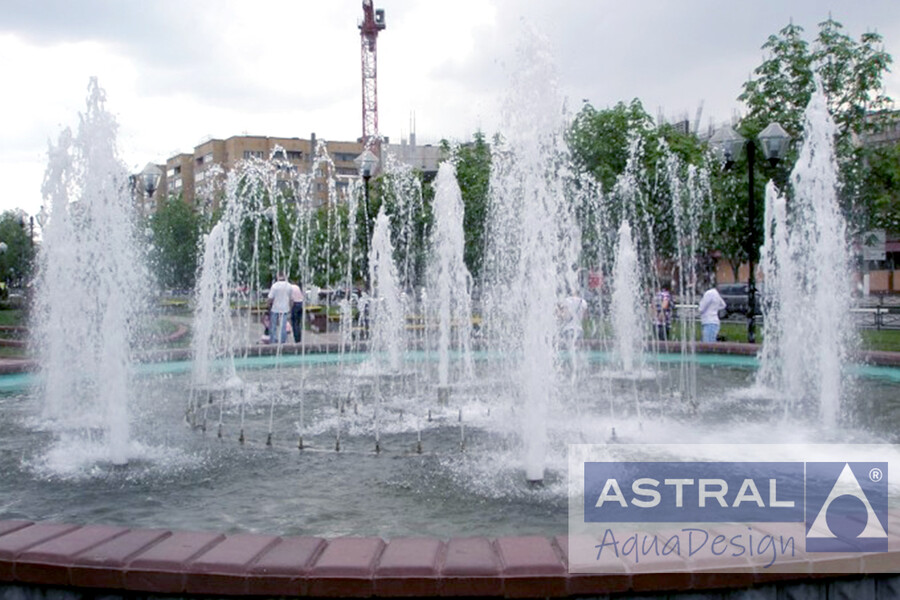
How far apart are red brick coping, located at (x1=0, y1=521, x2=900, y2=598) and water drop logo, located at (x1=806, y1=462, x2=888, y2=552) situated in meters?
0.09

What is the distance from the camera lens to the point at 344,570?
2650 millimetres

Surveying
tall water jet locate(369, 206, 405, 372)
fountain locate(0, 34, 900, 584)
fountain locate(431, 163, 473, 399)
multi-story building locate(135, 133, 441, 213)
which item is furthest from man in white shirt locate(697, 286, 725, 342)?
multi-story building locate(135, 133, 441, 213)

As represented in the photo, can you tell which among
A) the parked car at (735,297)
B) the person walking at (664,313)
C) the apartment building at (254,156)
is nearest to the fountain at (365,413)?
the person walking at (664,313)

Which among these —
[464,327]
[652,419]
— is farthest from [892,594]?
[464,327]

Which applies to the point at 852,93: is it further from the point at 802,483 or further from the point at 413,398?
the point at 802,483

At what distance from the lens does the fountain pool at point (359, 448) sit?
3.92 metres

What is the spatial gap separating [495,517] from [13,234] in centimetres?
5485

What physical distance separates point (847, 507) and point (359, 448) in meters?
2.99

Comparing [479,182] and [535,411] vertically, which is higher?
[479,182]

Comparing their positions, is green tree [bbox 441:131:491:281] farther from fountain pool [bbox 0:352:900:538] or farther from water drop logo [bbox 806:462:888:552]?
water drop logo [bbox 806:462:888:552]

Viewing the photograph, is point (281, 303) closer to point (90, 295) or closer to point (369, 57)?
point (90, 295)

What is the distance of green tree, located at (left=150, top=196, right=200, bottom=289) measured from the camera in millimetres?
49719

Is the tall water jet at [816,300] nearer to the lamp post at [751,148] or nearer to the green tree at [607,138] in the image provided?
the lamp post at [751,148]

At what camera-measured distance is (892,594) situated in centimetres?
281
